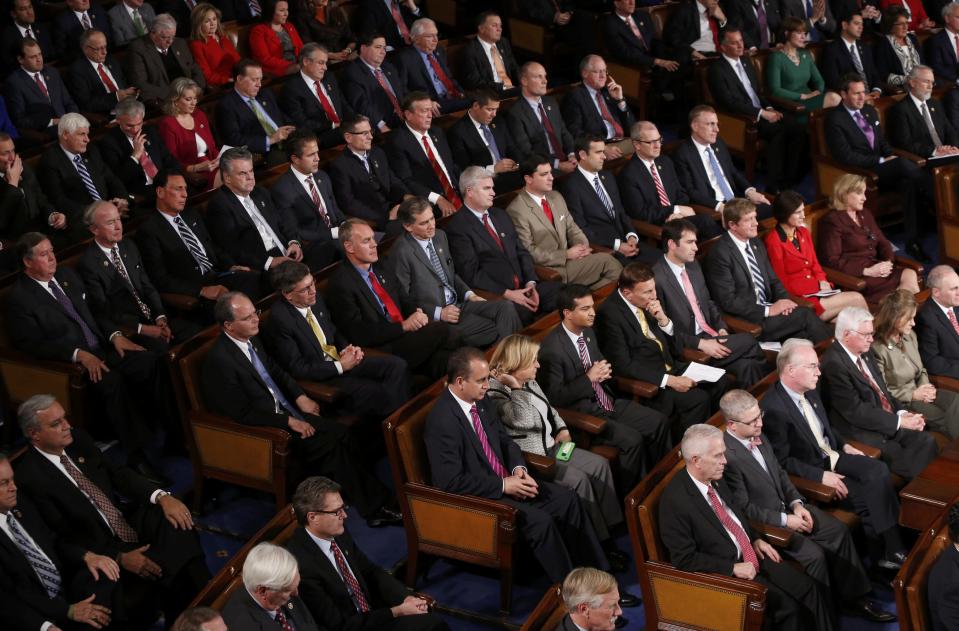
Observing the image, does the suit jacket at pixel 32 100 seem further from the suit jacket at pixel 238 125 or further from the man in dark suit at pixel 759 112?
the man in dark suit at pixel 759 112

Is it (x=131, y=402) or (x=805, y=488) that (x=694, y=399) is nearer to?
(x=805, y=488)

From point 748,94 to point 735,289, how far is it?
248 centimetres

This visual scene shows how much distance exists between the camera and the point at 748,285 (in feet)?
20.4

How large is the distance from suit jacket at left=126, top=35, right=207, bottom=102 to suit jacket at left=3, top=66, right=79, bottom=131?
17.5 inches

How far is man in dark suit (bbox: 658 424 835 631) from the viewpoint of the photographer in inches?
172

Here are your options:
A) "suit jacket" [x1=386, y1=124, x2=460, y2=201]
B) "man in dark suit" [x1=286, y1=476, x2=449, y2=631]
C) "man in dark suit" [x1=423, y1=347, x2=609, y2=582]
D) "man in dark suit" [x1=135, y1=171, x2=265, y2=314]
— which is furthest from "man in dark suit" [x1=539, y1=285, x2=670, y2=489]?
"suit jacket" [x1=386, y1=124, x2=460, y2=201]

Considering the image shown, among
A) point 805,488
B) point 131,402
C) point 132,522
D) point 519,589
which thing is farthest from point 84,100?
point 805,488

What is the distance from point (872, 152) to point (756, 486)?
370cm

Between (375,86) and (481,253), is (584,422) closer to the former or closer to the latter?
(481,253)

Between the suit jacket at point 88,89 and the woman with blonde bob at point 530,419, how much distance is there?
3.32 metres

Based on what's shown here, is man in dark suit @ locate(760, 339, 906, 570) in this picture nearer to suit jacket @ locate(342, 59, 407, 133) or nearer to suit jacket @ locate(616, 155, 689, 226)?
suit jacket @ locate(616, 155, 689, 226)

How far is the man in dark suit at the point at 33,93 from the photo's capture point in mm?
6973

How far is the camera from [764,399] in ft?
16.8

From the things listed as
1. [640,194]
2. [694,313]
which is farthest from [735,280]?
[640,194]
